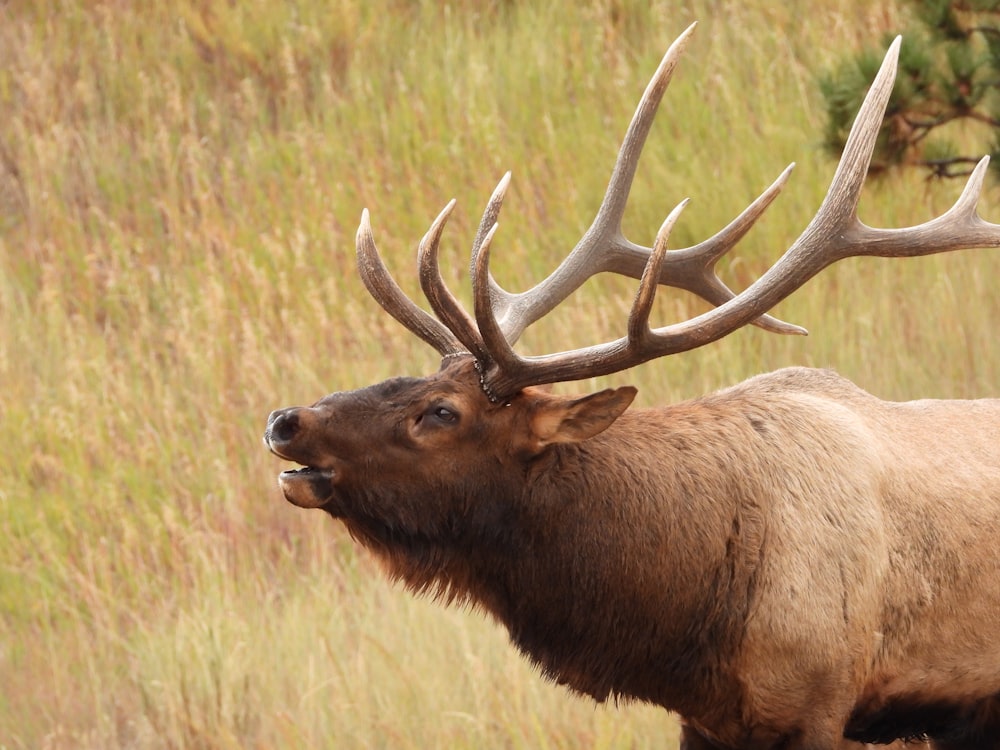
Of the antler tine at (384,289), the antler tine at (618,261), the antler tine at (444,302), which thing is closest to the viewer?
the antler tine at (444,302)

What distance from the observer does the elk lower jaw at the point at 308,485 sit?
3.10 m

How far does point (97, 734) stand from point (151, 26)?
216 inches

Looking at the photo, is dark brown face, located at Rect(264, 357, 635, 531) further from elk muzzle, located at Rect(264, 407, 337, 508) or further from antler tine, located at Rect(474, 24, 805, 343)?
antler tine, located at Rect(474, 24, 805, 343)

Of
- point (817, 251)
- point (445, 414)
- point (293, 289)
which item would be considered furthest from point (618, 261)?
point (293, 289)

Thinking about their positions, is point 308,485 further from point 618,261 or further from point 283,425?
point 618,261

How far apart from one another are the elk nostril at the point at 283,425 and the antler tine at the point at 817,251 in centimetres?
44

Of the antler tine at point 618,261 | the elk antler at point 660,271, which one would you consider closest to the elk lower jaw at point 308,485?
the elk antler at point 660,271

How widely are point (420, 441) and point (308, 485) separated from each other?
25 centimetres

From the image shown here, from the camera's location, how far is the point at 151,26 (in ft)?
A: 29.7

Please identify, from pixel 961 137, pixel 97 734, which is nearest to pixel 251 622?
pixel 97 734

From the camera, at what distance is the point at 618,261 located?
3.69m

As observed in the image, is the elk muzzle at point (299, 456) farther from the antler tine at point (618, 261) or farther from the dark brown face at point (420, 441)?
the antler tine at point (618, 261)

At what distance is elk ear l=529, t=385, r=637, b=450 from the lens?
321 centimetres

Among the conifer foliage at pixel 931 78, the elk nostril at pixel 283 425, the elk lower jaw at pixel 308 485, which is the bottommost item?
the elk lower jaw at pixel 308 485
